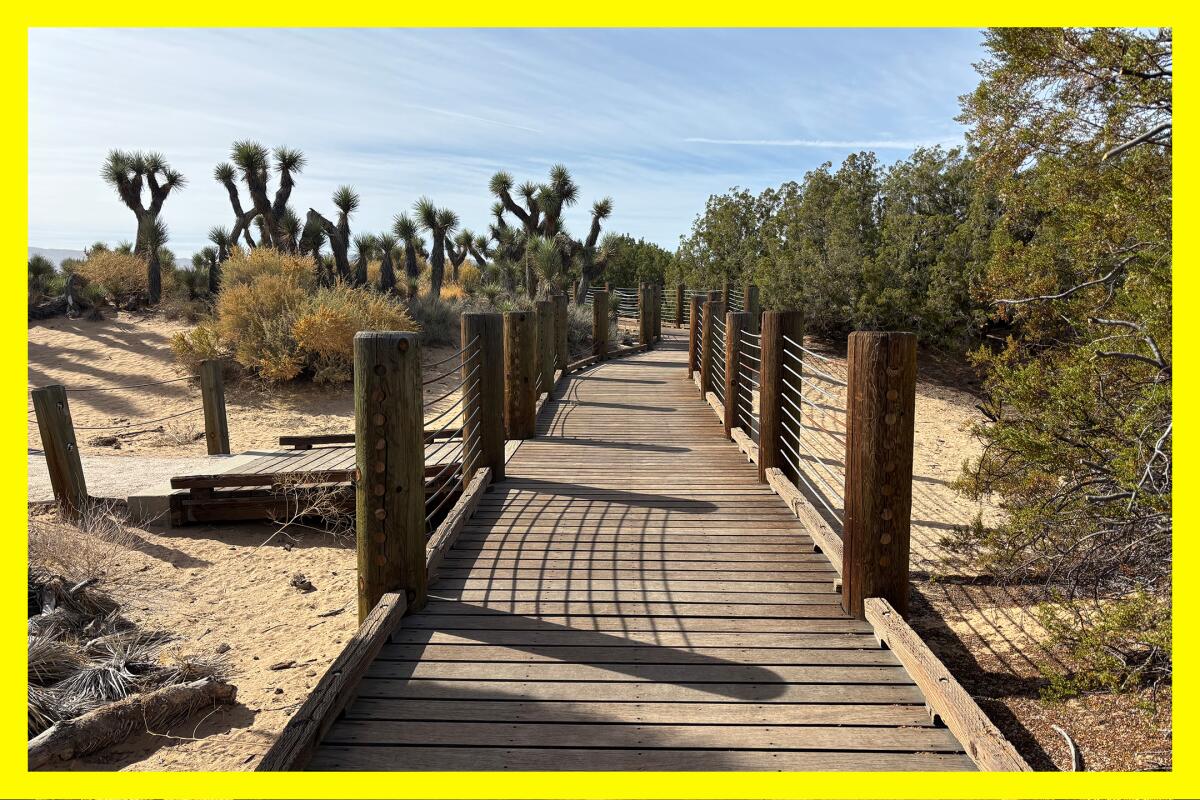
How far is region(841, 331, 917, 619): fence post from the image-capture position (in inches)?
142

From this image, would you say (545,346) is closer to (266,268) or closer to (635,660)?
(635,660)

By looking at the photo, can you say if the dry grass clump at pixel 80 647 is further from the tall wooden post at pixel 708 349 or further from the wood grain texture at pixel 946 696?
the tall wooden post at pixel 708 349

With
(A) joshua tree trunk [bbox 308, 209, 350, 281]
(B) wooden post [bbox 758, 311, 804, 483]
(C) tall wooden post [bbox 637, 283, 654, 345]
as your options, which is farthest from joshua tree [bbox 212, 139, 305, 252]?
(B) wooden post [bbox 758, 311, 804, 483]

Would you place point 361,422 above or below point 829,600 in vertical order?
above

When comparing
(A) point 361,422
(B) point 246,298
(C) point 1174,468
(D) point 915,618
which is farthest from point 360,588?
(B) point 246,298

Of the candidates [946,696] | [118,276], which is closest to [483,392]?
[946,696]

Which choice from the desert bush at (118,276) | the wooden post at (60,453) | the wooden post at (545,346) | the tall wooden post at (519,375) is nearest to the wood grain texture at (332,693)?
the tall wooden post at (519,375)

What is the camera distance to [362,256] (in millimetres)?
25438

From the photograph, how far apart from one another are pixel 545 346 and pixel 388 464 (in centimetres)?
701

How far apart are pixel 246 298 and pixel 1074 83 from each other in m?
14.4

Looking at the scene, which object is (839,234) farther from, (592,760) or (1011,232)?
(592,760)

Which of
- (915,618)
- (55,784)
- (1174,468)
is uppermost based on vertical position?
(1174,468)

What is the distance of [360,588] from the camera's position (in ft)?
12.8

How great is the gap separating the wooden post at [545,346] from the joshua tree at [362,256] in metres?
12.0
